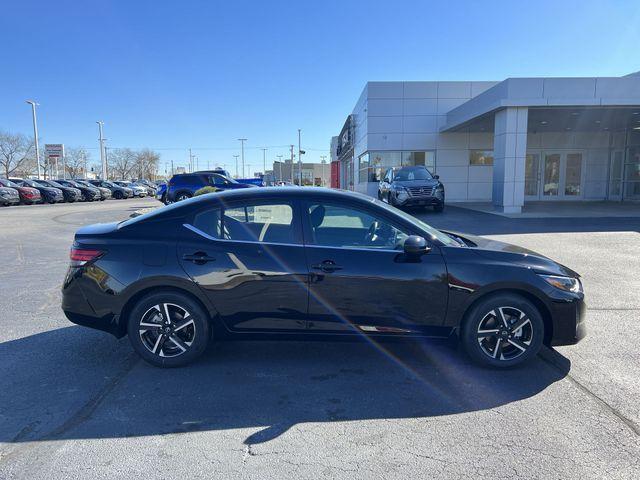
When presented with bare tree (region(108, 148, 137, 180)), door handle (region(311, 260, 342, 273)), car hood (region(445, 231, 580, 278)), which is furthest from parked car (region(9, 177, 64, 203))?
bare tree (region(108, 148, 137, 180))

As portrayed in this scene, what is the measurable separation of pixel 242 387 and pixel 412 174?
1532cm

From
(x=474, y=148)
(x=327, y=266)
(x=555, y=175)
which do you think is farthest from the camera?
(x=474, y=148)

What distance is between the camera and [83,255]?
392 centimetres

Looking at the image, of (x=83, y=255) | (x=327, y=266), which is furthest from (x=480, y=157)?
(x=83, y=255)

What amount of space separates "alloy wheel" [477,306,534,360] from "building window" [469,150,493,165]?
899 inches

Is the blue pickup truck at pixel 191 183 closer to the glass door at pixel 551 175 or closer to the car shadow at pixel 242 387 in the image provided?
the glass door at pixel 551 175

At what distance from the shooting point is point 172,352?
391 cm

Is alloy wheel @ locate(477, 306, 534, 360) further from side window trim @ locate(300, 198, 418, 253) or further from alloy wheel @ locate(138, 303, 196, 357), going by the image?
alloy wheel @ locate(138, 303, 196, 357)

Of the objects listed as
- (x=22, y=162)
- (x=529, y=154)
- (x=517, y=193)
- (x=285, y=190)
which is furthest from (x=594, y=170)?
(x=22, y=162)

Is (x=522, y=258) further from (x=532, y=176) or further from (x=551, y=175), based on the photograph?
(x=551, y=175)

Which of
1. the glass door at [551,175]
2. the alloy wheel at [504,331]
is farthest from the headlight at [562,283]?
the glass door at [551,175]

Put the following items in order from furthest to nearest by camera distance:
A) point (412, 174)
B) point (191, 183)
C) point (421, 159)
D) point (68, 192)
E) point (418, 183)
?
point (68, 192)
point (421, 159)
point (191, 183)
point (412, 174)
point (418, 183)

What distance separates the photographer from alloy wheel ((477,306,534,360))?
12.4 feet

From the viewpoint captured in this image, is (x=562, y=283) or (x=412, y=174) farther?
(x=412, y=174)
